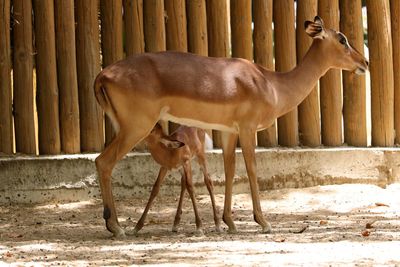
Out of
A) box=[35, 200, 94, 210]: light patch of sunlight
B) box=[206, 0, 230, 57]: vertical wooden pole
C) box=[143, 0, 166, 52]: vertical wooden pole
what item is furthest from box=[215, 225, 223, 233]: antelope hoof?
box=[206, 0, 230, 57]: vertical wooden pole

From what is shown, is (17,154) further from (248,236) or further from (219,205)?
(248,236)

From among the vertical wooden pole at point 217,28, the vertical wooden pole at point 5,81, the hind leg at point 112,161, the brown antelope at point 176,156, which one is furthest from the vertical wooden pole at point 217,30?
the hind leg at point 112,161

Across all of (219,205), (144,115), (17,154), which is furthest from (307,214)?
(17,154)

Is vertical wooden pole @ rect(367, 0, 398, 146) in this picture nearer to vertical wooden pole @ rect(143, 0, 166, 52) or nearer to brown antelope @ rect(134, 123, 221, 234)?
vertical wooden pole @ rect(143, 0, 166, 52)

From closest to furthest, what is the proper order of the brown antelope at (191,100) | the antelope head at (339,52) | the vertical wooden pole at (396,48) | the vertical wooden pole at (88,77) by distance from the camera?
the brown antelope at (191,100), the antelope head at (339,52), the vertical wooden pole at (88,77), the vertical wooden pole at (396,48)

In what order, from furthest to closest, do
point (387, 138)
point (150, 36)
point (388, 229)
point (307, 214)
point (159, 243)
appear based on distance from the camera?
point (387, 138), point (150, 36), point (307, 214), point (388, 229), point (159, 243)

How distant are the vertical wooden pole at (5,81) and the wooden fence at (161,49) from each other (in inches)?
0.4

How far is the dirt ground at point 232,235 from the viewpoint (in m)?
7.74

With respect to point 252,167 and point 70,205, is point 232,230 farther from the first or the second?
point 70,205

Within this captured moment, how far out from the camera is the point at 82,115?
1150cm

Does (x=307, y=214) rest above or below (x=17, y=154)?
below

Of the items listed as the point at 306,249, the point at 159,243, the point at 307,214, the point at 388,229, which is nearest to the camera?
the point at 306,249

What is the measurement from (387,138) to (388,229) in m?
3.32

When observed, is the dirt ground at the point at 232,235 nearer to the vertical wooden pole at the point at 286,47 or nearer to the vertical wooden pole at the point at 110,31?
the vertical wooden pole at the point at 286,47
